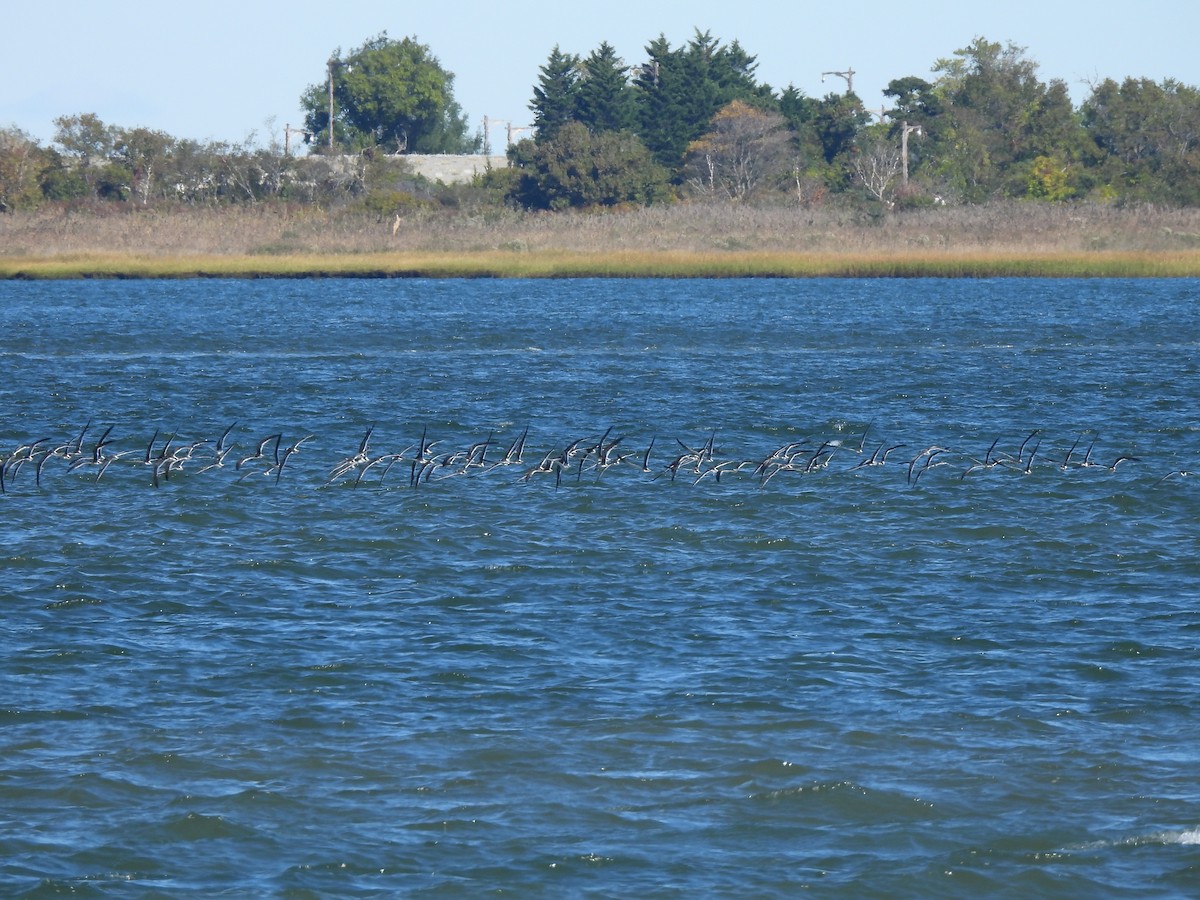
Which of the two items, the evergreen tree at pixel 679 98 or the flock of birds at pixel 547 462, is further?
the evergreen tree at pixel 679 98

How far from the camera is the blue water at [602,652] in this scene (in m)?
9.91

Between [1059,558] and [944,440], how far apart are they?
9877 mm

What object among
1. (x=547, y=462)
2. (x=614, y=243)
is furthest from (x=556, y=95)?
(x=547, y=462)

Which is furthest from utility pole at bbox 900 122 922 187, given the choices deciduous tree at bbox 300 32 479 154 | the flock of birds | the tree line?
the flock of birds

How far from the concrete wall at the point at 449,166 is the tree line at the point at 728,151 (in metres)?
5.47

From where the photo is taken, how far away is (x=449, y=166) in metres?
110

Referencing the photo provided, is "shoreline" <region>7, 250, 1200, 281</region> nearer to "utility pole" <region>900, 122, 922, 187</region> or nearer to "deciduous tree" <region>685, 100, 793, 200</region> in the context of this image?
"utility pole" <region>900, 122, 922, 187</region>

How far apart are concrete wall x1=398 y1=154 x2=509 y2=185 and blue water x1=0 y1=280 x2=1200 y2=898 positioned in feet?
257

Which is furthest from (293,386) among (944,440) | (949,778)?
(949,778)

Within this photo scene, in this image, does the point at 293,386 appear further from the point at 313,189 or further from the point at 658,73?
the point at 658,73

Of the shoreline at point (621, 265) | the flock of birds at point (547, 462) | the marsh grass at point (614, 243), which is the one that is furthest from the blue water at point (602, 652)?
the marsh grass at point (614, 243)

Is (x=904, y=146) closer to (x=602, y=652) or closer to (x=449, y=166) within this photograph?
(x=449, y=166)

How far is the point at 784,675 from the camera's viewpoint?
13.1m

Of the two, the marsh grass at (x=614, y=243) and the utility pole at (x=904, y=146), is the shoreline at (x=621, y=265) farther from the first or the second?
the utility pole at (x=904, y=146)
